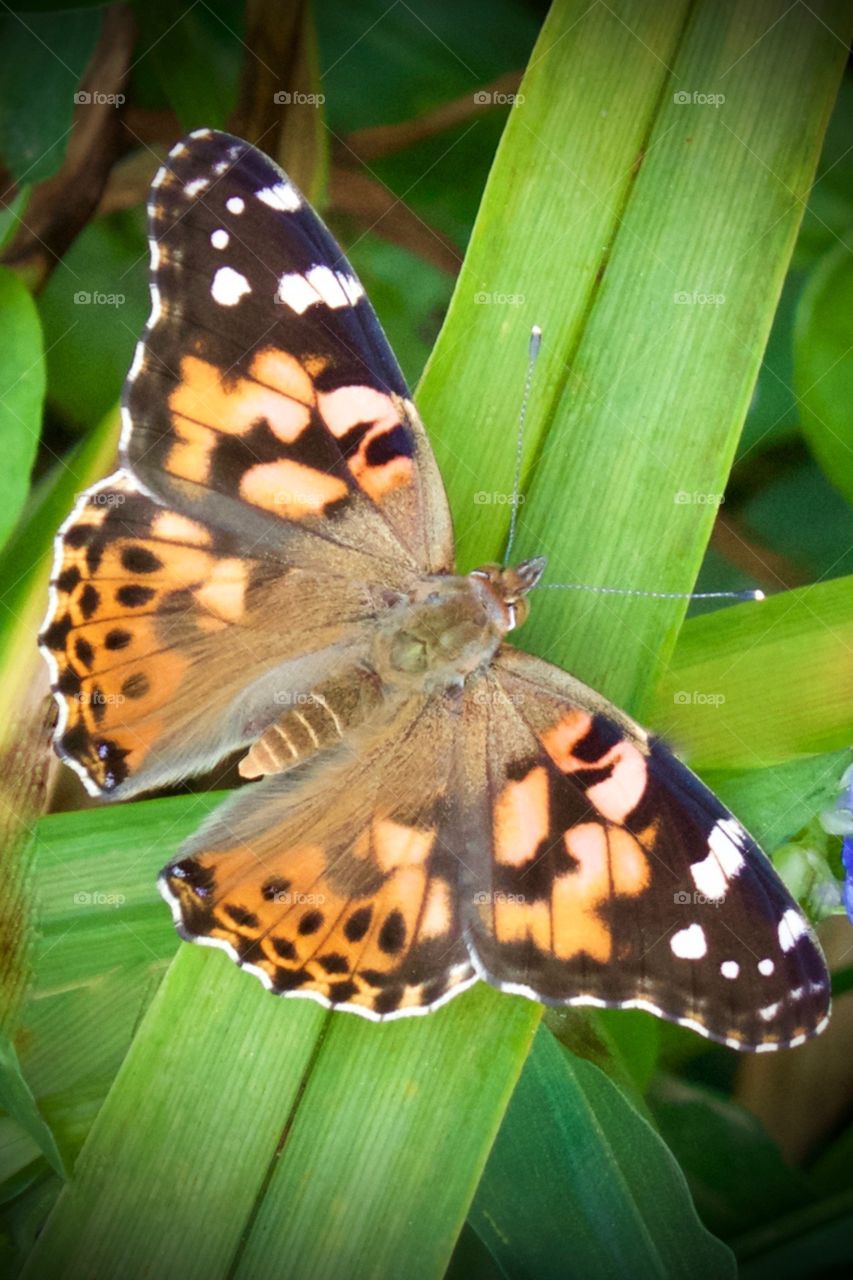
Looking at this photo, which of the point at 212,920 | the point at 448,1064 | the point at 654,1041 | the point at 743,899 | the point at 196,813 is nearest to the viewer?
the point at 743,899

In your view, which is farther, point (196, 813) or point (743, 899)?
point (196, 813)

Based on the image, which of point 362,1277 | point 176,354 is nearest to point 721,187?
point 176,354

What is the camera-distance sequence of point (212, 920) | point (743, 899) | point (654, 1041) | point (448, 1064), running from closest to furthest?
point (743, 899), point (212, 920), point (448, 1064), point (654, 1041)

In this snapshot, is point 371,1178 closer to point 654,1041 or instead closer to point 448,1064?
point 448,1064

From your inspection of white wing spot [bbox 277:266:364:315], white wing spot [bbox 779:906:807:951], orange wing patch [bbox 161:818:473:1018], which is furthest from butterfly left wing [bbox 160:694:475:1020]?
white wing spot [bbox 277:266:364:315]

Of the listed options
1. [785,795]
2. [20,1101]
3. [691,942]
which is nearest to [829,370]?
[785,795]

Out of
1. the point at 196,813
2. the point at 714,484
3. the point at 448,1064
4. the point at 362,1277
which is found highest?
the point at 714,484

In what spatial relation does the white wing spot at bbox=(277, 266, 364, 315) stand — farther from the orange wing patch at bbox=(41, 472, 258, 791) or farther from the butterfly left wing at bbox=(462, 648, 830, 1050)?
the butterfly left wing at bbox=(462, 648, 830, 1050)
